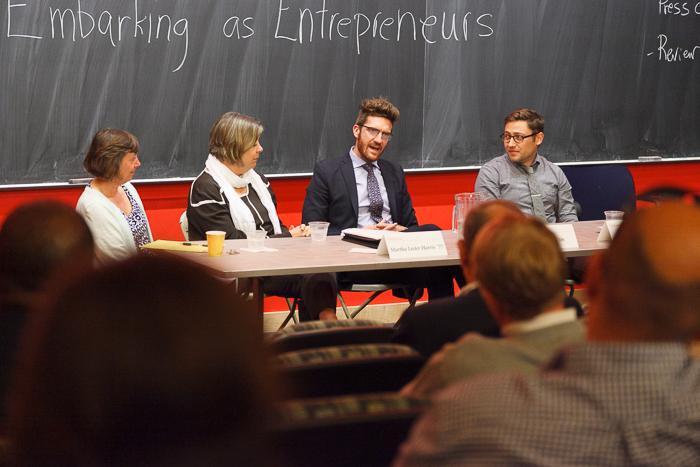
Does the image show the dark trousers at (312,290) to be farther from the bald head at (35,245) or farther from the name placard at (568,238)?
the bald head at (35,245)

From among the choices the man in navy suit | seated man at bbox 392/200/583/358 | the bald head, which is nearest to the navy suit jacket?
the man in navy suit

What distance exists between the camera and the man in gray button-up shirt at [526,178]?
17.2 feet

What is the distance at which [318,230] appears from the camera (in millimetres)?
4363

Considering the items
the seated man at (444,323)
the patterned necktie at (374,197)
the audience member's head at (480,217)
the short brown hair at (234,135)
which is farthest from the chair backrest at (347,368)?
the patterned necktie at (374,197)

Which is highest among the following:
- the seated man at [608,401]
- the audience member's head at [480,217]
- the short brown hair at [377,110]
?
the short brown hair at [377,110]

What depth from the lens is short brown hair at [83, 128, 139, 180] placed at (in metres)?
4.22

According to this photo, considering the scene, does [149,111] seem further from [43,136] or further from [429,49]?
[429,49]

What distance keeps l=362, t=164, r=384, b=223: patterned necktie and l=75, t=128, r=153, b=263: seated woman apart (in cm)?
135

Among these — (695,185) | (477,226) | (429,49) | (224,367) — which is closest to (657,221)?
(224,367)

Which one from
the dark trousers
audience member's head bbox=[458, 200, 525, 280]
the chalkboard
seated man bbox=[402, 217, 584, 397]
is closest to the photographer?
seated man bbox=[402, 217, 584, 397]

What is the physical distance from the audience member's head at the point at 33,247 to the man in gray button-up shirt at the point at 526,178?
144 inches

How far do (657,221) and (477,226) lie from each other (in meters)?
1.23

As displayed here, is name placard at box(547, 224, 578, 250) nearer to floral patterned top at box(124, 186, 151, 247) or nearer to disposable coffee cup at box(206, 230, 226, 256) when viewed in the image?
disposable coffee cup at box(206, 230, 226, 256)

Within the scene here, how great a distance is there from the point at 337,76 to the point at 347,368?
396 centimetres
